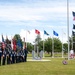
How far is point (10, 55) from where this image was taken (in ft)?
101

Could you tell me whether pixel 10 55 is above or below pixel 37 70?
above

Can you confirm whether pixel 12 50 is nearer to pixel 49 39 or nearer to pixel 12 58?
pixel 12 58

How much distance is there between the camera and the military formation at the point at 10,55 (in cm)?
2862

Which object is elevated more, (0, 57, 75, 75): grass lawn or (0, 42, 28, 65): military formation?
(0, 42, 28, 65): military formation

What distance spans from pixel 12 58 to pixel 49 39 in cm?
5905

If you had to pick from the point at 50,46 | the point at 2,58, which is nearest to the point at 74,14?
the point at 2,58

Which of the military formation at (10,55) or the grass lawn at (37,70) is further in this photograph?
the military formation at (10,55)

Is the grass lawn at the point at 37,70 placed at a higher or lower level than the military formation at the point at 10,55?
lower

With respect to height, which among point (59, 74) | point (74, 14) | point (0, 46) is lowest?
point (59, 74)

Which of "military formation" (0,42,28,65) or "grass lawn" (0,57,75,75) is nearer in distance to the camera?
"grass lawn" (0,57,75,75)

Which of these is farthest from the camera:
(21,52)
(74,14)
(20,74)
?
(74,14)

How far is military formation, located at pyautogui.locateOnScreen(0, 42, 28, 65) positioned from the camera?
2862 cm

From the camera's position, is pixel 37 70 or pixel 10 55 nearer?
Answer: pixel 37 70

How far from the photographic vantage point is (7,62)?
100 ft
